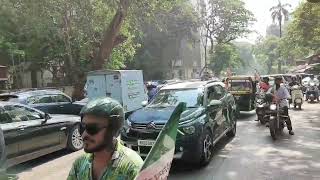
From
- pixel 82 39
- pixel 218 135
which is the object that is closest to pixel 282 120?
pixel 218 135

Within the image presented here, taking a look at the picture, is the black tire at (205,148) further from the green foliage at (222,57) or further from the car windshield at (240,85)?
the green foliage at (222,57)

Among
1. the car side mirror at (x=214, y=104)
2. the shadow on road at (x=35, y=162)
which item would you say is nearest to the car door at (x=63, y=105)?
the shadow on road at (x=35, y=162)

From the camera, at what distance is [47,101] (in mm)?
14727

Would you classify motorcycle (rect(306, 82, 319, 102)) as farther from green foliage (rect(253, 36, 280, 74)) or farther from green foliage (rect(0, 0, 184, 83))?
green foliage (rect(253, 36, 280, 74))

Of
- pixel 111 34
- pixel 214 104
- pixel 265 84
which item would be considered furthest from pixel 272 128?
pixel 111 34

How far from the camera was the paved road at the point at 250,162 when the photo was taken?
8062 millimetres

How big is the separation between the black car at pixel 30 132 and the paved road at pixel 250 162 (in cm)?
31

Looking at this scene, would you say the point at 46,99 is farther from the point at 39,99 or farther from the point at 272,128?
the point at 272,128

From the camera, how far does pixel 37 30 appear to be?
85.9 feet

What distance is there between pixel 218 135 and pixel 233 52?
184ft

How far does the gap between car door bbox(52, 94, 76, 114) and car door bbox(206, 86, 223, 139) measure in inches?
240

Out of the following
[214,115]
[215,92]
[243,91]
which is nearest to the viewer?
[214,115]

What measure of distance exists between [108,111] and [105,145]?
171 millimetres

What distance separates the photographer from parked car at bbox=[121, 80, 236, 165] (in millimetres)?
8539
